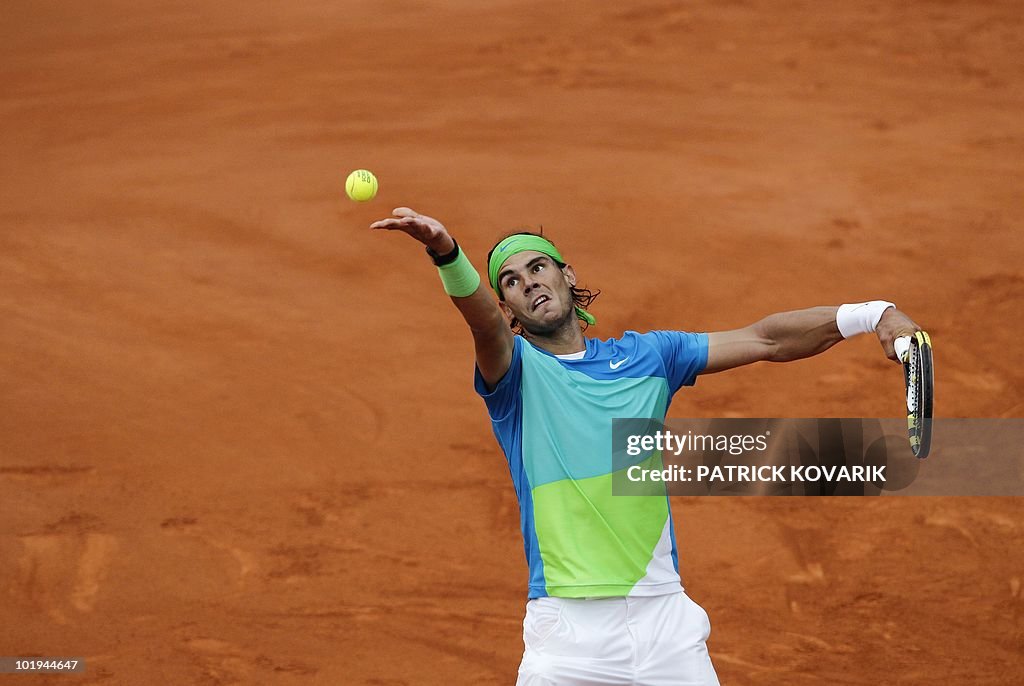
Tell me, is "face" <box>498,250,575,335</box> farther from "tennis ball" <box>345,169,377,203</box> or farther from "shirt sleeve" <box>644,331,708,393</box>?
"tennis ball" <box>345,169,377,203</box>

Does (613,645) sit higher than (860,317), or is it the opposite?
(860,317)

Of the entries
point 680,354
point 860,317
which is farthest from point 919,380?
point 680,354

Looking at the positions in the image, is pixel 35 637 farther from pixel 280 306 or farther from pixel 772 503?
pixel 772 503

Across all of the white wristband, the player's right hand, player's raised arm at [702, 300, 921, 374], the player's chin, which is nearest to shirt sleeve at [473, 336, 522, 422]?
the player's chin

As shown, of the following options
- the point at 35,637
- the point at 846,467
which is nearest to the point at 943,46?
the point at 846,467

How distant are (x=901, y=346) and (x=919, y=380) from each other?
0.53ft

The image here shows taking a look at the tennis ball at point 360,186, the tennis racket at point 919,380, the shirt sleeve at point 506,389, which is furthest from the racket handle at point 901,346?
the tennis ball at point 360,186

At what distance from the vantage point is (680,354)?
4.30 meters

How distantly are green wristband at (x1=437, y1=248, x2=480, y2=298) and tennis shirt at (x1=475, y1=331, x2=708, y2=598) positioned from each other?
367 millimetres

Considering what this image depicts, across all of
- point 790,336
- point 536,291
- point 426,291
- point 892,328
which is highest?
point 426,291

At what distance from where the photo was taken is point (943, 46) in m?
11.8

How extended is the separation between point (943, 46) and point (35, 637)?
9.68 m

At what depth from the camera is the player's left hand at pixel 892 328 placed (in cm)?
377

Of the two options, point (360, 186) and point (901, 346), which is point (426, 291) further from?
point (901, 346)
